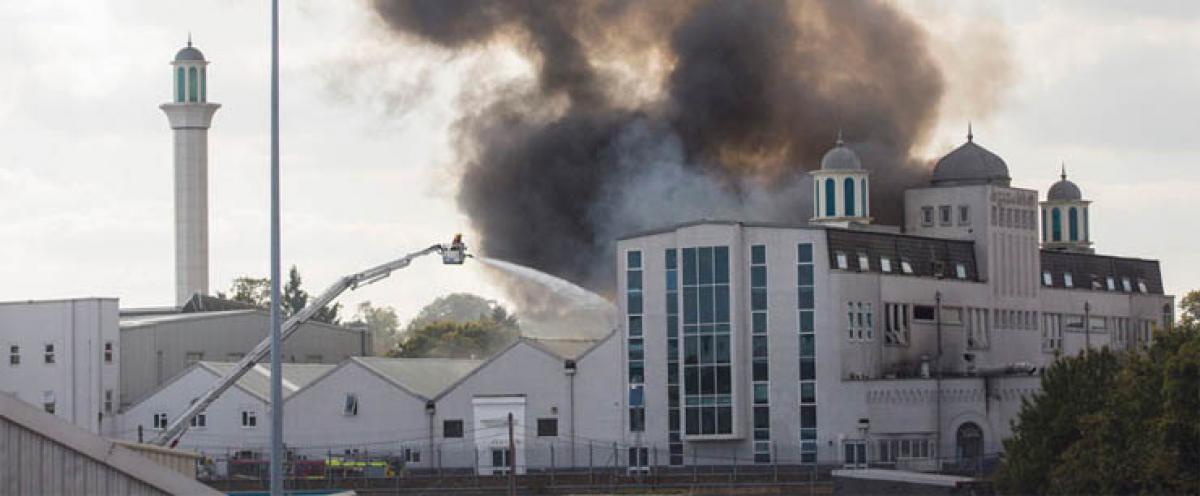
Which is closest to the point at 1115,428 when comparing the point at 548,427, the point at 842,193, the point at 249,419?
the point at 548,427

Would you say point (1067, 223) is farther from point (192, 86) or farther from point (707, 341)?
point (192, 86)

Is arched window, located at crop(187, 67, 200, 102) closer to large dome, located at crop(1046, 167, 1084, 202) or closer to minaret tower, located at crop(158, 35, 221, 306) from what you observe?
minaret tower, located at crop(158, 35, 221, 306)

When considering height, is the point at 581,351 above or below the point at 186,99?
below

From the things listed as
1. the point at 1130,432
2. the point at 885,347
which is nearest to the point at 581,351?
the point at 885,347

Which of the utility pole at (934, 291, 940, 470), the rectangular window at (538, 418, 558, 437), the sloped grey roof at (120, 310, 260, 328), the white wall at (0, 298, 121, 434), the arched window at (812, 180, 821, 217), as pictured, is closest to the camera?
the utility pole at (934, 291, 940, 470)

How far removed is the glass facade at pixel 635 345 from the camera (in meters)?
105

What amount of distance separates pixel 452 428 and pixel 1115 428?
4442cm

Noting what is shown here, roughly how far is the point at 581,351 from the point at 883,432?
18116 mm

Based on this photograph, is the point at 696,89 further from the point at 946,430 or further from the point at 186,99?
the point at 946,430

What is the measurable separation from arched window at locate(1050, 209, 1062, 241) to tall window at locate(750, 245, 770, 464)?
35786 mm

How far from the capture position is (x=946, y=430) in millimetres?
102750

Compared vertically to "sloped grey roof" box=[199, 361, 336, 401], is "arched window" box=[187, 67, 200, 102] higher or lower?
higher

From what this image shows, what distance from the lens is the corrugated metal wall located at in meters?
44.0

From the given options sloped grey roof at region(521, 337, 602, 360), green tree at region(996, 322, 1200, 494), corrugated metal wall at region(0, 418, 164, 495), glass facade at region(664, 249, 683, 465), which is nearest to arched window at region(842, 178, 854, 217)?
sloped grey roof at region(521, 337, 602, 360)
